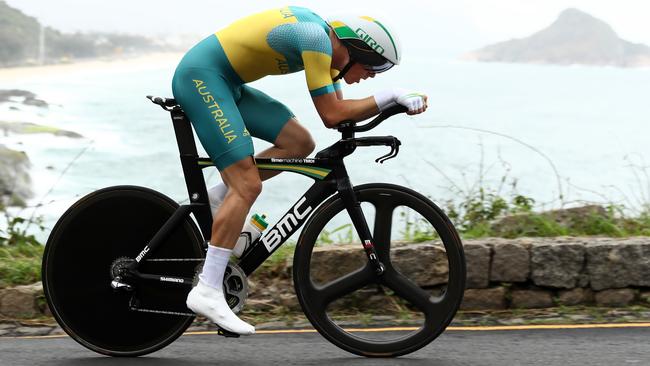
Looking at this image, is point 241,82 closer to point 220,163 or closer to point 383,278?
point 220,163

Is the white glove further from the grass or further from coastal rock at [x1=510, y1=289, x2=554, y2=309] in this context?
the grass

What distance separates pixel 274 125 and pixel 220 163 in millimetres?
385

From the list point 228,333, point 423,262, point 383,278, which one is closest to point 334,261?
point 423,262

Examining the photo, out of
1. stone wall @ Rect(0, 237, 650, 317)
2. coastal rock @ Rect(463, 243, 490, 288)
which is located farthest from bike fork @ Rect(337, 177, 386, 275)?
coastal rock @ Rect(463, 243, 490, 288)

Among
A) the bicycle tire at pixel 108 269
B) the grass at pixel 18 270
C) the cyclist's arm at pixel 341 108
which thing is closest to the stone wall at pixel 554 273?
the cyclist's arm at pixel 341 108

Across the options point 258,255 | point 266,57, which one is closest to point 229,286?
point 258,255

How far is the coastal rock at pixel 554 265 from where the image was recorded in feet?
20.4

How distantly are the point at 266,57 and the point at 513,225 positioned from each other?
277 cm

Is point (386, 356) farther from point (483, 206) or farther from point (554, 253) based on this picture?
point (483, 206)

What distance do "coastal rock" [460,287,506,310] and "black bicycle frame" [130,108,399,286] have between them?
1.46m

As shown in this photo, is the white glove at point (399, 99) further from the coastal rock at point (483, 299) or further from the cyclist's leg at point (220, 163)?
the coastal rock at point (483, 299)

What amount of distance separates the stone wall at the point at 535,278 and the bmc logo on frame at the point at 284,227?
48.9 inches

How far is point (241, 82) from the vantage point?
4848 millimetres

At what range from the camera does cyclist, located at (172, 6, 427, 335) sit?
15.1 ft
